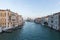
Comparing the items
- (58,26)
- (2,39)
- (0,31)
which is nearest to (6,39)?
(2,39)

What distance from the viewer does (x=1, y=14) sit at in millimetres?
33531

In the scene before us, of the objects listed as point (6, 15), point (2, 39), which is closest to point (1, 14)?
point (6, 15)

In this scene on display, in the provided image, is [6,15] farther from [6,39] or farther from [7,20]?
[6,39]

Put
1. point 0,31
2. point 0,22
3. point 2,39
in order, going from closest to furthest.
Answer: point 2,39 → point 0,31 → point 0,22

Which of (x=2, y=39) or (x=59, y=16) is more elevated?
(x=59, y=16)

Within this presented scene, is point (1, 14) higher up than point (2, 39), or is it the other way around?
point (1, 14)

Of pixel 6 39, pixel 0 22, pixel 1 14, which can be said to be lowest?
pixel 6 39

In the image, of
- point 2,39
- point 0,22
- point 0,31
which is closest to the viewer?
point 2,39

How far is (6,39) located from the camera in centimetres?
2073

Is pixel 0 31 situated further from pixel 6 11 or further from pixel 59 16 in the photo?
pixel 59 16

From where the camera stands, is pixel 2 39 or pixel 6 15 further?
pixel 6 15

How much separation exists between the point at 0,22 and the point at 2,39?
1294 cm

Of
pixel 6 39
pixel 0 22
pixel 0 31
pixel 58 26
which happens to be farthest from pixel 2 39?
pixel 58 26

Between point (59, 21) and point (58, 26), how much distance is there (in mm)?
1363
